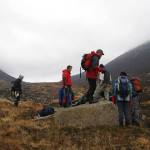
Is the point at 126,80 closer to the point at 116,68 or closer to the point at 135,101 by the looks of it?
the point at 135,101

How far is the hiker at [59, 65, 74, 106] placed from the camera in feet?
64.5

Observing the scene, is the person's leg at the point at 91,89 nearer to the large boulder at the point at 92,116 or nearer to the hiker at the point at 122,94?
the large boulder at the point at 92,116

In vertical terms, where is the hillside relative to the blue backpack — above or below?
below

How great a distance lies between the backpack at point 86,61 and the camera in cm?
1772

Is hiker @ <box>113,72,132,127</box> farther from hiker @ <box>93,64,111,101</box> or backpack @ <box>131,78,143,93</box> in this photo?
hiker @ <box>93,64,111,101</box>

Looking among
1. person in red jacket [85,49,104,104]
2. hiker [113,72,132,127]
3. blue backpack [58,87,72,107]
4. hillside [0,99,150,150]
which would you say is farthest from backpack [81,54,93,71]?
hillside [0,99,150,150]

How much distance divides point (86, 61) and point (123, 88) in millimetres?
2072

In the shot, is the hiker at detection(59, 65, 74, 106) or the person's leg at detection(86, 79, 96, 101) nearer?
the person's leg at detection(86, 79, 96, 101)

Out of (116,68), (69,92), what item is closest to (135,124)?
(69,92)

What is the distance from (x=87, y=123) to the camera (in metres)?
17.5

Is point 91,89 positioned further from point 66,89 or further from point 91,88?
point 66,89

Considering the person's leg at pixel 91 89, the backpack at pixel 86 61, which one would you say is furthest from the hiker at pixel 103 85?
the backpack at pixel 86 61

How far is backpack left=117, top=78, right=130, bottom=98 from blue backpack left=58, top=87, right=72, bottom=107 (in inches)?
141

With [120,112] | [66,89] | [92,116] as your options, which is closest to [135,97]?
[120,112]
